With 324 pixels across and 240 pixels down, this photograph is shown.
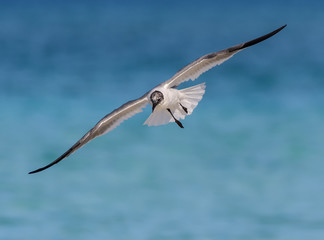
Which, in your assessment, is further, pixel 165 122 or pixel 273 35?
pixel 165 122

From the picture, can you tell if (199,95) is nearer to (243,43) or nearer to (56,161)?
(243,43)

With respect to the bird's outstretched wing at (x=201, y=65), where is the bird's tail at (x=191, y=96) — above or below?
below

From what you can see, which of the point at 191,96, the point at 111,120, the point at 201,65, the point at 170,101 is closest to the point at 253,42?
the point at 201,65

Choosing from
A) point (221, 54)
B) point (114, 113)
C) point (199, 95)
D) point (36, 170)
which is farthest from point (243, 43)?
point (36, 170)

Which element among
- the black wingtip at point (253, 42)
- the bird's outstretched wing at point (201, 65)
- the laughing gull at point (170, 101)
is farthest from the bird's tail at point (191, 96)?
the black wingtip at point (253, 42)

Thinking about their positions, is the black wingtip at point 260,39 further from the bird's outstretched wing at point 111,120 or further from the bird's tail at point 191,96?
the bird's outstretched wing at point 111,120

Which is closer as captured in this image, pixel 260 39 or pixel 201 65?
pixel 260 39

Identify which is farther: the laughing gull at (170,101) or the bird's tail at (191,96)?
the bird's tail at (191,96)

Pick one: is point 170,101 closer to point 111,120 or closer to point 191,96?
point 191,96
